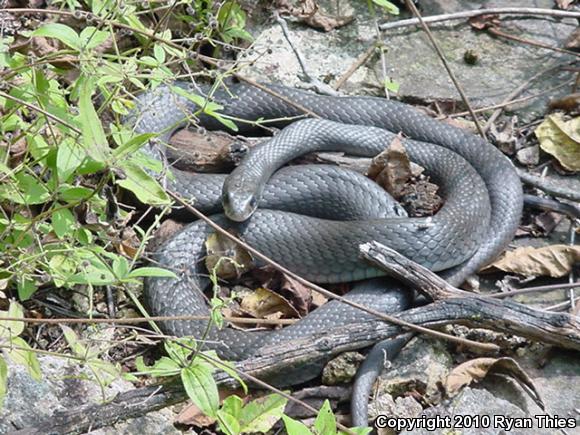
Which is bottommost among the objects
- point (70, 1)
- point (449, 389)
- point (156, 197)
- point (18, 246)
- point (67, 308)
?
point (449, 389)

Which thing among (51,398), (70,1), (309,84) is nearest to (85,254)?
(51,398)

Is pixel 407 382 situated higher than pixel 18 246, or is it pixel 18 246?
pixel 18 246

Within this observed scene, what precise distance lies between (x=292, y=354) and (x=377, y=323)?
454 millimetres

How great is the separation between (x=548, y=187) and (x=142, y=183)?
324cm

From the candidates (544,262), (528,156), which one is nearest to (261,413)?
(544,262)

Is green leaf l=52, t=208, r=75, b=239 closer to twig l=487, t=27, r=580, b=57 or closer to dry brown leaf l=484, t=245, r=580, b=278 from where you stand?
dry brown leaf l=484, t=245, r=580, b=278

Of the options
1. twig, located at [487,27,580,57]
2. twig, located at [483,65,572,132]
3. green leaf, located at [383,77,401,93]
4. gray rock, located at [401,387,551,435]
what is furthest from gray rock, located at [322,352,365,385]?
twig, located at [487,27,580,57]

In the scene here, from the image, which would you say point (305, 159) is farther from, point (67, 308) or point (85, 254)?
point (85, 254)

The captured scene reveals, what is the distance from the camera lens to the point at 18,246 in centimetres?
371

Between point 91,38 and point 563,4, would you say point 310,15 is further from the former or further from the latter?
point 91,38

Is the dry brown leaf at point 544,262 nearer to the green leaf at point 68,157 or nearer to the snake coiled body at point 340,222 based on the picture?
the snake coiled body at point 340,222

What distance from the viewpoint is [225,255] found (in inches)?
194

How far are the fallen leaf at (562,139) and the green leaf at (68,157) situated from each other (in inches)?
146

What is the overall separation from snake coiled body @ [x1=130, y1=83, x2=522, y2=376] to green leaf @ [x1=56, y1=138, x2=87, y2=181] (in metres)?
1.13
